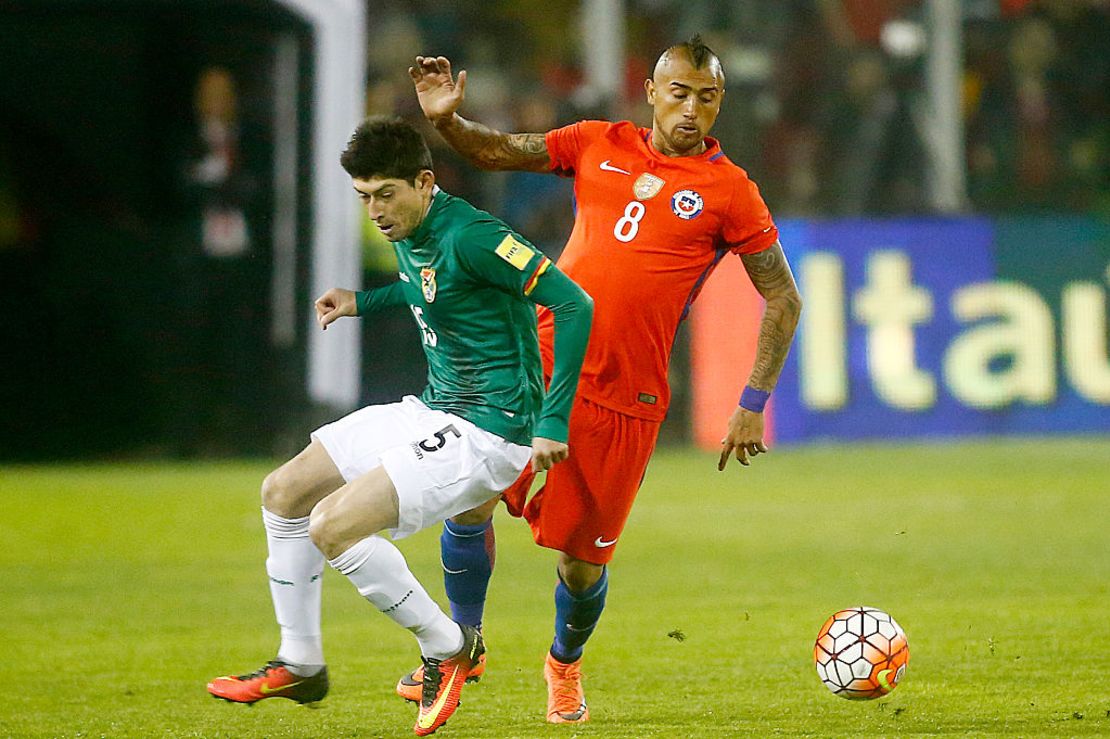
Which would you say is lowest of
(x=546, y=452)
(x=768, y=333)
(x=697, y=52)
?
(x=546, y=452)

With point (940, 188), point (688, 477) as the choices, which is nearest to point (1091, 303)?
point (940, 188)

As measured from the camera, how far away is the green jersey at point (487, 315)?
16.3 ft

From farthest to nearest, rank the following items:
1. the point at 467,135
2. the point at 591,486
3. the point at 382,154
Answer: the point at 467,135 → the point at 591,486 → the point at 382,154

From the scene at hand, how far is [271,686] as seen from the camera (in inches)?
199

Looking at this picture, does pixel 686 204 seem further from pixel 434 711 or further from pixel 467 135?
pixel 434 711

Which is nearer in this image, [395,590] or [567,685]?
[395,590]

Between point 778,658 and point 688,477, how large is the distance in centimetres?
602

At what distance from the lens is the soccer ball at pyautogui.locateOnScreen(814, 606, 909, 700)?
5234 mm

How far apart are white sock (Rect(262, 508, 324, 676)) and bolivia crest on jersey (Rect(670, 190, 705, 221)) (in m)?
1.48

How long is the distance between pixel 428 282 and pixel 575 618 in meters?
1.20

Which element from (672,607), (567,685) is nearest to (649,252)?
(567,685)

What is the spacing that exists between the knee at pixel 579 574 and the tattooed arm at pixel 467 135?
128 cm

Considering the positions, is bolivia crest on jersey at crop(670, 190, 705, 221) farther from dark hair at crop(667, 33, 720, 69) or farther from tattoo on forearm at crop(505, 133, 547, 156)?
tattoo on forearm at crop(505, 133, 547, 156)

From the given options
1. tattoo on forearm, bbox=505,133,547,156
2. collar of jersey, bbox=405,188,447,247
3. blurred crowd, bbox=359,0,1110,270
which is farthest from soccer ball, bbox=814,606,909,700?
blurred crowd, bbox=359,0,1110,270
